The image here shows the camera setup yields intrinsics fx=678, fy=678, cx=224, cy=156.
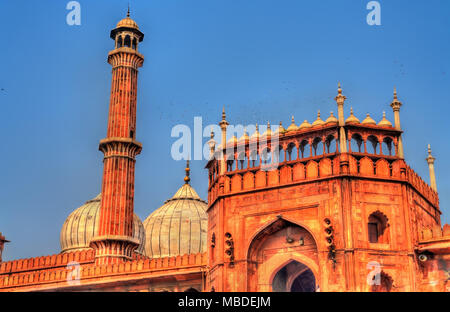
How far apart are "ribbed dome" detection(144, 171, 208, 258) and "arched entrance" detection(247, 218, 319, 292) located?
15.2 meters

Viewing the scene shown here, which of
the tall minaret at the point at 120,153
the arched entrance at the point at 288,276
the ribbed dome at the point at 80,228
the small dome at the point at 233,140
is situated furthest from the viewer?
the ribbed dome at the point at 80,228

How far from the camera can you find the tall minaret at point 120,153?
25.6 m

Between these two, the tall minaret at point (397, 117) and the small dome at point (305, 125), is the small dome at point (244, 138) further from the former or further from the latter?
the tall minaret at point (397, 117)

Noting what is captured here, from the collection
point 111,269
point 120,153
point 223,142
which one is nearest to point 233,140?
point 223,142

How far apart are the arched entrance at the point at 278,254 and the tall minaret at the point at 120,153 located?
9.21m

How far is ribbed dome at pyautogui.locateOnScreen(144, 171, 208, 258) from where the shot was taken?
3309 cm

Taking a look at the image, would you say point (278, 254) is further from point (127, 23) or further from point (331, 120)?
point (127, 23)

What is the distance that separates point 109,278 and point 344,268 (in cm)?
936

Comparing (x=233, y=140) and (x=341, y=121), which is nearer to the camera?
(x=341, y=121)

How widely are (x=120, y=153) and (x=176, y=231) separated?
26.1 ft

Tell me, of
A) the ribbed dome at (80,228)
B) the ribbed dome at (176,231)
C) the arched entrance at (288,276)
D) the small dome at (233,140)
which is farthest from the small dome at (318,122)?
the ribbed dome at (80,228)

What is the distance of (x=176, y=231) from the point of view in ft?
110
